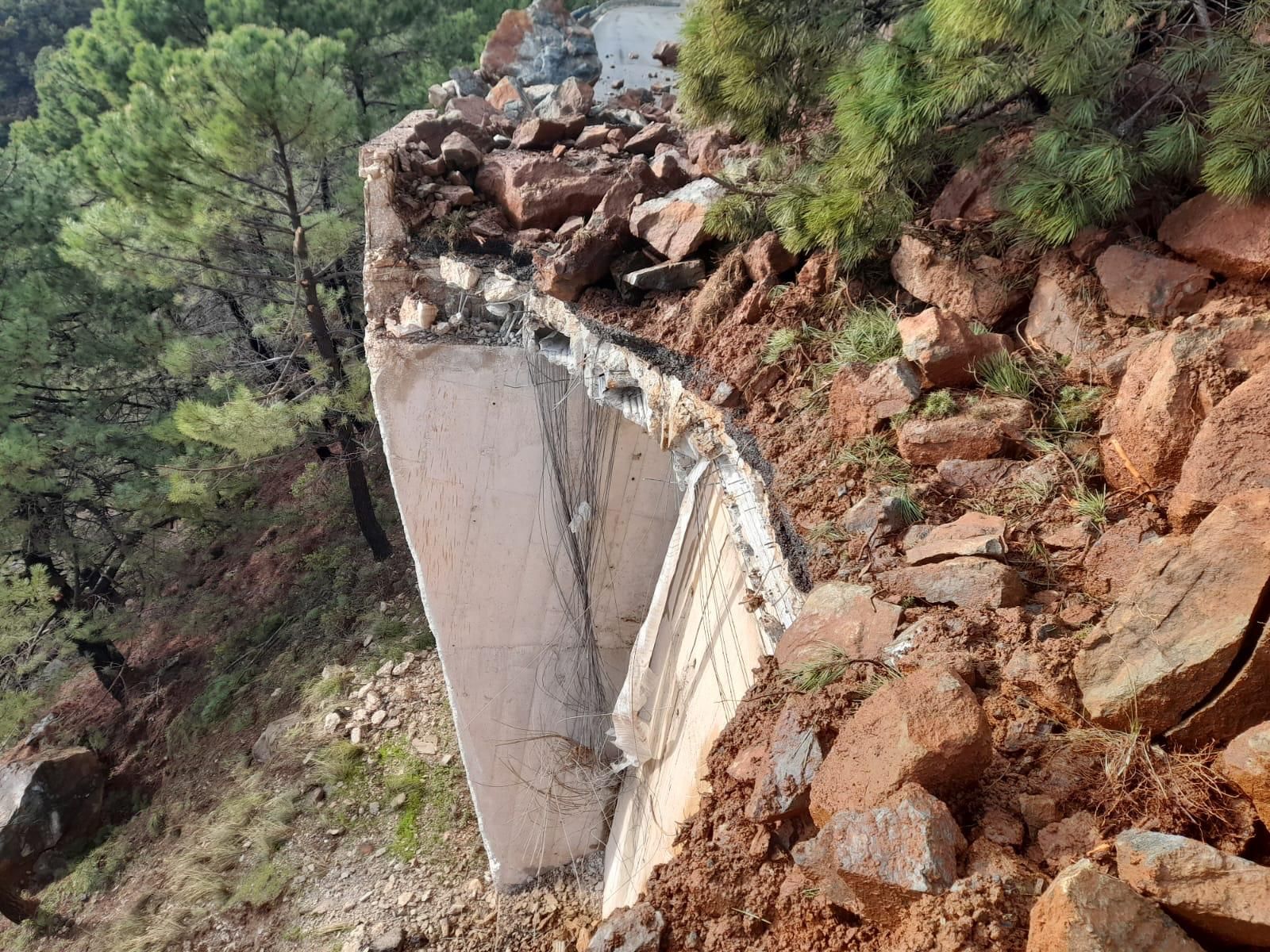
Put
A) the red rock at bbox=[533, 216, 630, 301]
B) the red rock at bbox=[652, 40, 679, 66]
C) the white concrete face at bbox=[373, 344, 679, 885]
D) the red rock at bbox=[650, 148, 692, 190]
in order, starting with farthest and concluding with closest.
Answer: the red rock at bbox=[652, 40, 679, 66], the white concrete face at bbox=[373, 344, 679, 885], the red rock at bbox=[650, 148, 692, 190], the red rock at bbox=[533, 216, 630, 301]

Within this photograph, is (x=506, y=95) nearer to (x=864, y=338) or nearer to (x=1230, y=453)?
(x=864, y=338)

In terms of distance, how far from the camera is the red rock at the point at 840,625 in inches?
65.3

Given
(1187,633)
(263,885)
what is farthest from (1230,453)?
(263,885)

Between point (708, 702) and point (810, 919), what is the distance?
5.77ft

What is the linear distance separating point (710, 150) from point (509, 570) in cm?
273

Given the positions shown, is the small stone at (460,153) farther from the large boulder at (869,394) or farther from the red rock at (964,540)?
the red rock at (964,540)

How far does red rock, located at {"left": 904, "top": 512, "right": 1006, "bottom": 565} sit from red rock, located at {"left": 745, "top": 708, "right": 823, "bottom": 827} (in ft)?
1.82

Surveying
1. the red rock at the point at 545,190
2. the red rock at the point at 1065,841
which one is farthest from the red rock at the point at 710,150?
the red rock at the point at 1065,841

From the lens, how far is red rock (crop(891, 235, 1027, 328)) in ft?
7.59

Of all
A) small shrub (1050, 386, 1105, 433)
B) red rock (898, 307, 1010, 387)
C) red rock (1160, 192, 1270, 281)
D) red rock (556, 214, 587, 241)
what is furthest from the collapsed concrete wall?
red rock (1160, 192, 1270, 281)

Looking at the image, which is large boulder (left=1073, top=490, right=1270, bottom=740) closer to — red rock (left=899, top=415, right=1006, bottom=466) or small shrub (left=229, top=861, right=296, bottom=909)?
red rock (left=899, top=415, right=1006, bottom=466)

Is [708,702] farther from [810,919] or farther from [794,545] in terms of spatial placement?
[810,919]

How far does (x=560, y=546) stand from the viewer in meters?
4.43

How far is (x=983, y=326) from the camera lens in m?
2.29
